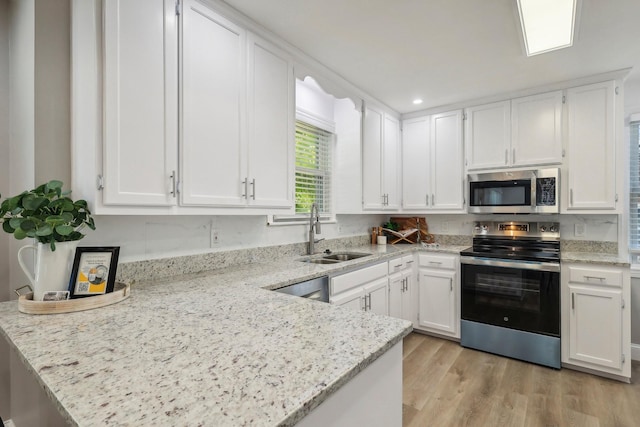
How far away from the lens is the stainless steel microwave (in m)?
2.89

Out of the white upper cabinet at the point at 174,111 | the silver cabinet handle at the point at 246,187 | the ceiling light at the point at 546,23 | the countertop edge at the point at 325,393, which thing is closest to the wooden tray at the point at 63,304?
the white upper cabinet at the point at 174,111

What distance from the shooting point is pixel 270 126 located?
2064mm

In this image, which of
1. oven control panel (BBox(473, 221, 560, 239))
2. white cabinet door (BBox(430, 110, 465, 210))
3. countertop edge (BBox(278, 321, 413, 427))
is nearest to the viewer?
countertop edge (BBox(278, 321, 413, 427))

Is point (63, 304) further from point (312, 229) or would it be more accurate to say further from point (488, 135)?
point (488, 135)

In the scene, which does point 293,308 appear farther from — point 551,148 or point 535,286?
point 551,148

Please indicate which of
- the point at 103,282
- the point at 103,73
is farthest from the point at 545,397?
the point at 103,73

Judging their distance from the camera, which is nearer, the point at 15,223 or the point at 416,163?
the point at 15,223

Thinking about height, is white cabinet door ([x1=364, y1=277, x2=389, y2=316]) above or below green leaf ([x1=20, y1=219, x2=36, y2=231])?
below

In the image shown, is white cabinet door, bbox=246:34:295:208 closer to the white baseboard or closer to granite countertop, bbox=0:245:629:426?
granite countertop, bbox=0:245:629:426

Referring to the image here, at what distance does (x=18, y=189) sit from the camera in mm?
1551

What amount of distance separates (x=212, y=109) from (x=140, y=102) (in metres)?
0.37

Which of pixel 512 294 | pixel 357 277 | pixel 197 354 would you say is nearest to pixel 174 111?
pixel 197 354

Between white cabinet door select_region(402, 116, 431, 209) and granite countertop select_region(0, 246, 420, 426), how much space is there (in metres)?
2.69

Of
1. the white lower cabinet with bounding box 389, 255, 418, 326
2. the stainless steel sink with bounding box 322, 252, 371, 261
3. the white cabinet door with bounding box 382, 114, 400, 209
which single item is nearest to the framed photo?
the stainless steel sink with bounding box 322, 252, 371, 261
